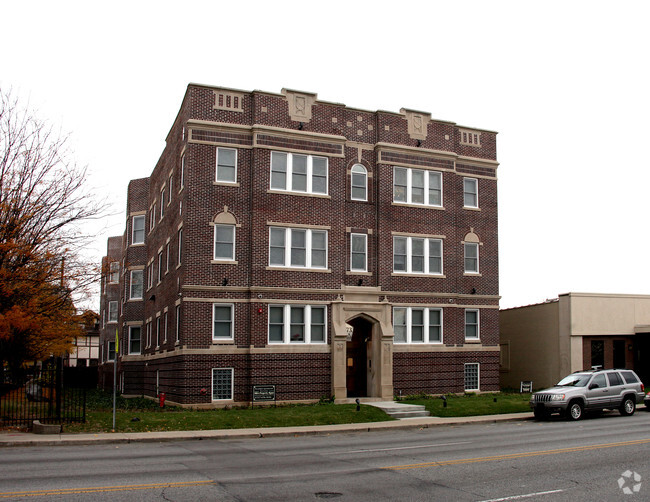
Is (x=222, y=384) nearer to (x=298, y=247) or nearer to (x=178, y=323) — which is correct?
(x=178, y=323)

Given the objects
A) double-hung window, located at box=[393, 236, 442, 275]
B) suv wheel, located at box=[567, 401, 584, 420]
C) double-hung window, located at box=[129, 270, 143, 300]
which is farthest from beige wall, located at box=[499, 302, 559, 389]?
double-hung window, located at box=[129, 270, 143, 300]

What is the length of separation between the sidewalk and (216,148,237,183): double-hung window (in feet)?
38.6

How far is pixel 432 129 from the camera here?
33719 millimetres

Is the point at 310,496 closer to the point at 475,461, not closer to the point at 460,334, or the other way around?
the point at 475,461

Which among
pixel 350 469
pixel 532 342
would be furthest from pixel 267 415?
pixel 532 342

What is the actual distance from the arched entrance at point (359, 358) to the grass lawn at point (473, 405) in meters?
2.25

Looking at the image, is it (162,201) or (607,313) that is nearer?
(607,313)

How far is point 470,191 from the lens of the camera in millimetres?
35156

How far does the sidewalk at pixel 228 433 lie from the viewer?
61.3ft

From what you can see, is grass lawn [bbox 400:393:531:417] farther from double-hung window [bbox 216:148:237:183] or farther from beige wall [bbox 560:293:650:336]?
double-hung window [bbox 216:148:237:183]

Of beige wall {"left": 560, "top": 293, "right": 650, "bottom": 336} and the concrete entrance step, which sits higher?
beige wall {"left": 560, "top": 293, "right": 650, "bottom": 336}

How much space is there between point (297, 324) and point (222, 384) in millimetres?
4105

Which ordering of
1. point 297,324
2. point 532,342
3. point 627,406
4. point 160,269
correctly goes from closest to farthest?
point 627,406
point 297,324
point 160,269
point 532,342

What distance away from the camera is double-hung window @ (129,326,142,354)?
43.5 metres
